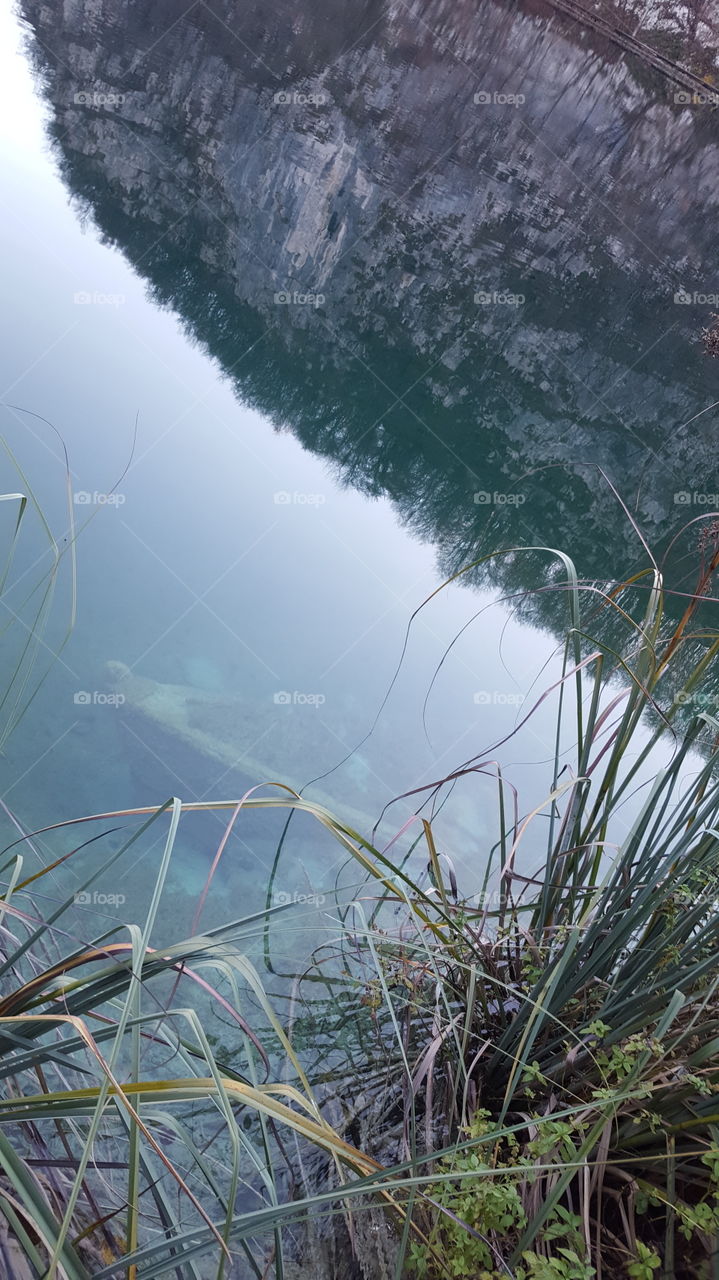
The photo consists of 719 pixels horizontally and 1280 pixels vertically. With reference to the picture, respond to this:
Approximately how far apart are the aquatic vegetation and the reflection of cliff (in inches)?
59.3

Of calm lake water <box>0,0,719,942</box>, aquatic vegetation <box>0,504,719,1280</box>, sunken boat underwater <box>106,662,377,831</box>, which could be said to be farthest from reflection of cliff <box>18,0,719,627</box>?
aquatic vegetation <box>0,504,719,1280</box>

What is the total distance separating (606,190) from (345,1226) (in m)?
11.0

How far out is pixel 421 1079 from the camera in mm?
1072

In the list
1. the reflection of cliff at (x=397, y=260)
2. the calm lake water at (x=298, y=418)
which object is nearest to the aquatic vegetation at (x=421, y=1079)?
the calm lake water at (x=298, y=418)

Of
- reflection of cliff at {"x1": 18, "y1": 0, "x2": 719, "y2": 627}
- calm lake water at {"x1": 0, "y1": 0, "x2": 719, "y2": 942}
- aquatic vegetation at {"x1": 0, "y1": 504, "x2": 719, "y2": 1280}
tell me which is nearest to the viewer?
aquatic vegetation at {"x1": 0, "y1": 504, "x2": 719, "y2": 1280}

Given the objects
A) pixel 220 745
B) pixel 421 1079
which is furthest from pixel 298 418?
pixel 421 1079

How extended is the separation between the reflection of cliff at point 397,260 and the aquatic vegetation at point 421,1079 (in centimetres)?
151

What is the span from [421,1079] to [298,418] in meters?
3.06

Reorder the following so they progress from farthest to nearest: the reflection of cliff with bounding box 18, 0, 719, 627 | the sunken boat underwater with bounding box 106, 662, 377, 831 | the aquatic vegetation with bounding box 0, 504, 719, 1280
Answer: the reflection of cliff with bounding box 18, 0, 719, 627 < the sunken boat underwater with bounding box 106, 662, 377, 831 < the aquatic vegetation with bounding box 0, 504, 719, 1280

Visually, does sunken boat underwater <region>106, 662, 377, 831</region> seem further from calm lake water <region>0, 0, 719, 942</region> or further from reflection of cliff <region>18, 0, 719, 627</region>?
reflection of cliff <region>18, 0, 719, 627</region>

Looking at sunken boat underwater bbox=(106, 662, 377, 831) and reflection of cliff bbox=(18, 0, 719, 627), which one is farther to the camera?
reflection of cliff bbox=(18, 0, 719, 627)

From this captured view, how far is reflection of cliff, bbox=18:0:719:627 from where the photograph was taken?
13.2ft

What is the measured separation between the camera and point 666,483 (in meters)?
5.07

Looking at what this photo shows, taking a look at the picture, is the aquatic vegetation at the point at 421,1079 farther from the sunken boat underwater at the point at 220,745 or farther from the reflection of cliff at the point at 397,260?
the reflection of cliff at the point at 397,260
